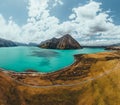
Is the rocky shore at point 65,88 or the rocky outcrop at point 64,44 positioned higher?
the rocky outcrop at point 64,44

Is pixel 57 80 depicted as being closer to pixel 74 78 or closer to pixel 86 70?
pixel 74 78

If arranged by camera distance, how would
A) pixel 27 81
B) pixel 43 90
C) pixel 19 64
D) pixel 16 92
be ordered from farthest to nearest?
pixel 19 64, pixel 27 81, pixel 43 90, pixel 16 92

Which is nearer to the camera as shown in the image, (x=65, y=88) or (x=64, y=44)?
(x=65, y=88)

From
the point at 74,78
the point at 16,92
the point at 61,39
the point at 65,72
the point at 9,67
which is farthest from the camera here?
the point at 61,39

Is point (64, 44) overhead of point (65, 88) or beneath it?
overhead

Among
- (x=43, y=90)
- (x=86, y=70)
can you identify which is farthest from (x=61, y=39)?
(x=43, y=90)

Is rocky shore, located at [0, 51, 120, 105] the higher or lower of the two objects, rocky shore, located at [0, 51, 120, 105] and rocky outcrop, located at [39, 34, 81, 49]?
the lower

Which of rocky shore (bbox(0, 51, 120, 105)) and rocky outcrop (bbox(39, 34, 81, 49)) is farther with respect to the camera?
rocky outcrop (bbox(39, 34, 81, 49))

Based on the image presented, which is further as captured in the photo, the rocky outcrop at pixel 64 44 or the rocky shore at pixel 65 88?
the rocky outcrop at pixel 64 44
